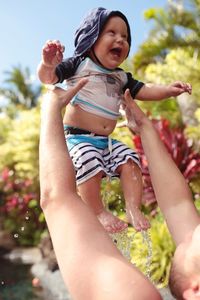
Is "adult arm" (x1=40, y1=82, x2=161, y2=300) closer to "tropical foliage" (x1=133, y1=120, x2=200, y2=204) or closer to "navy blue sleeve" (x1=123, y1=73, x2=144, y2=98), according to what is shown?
"navy blue sleeve" (x1=123, y1=73, x2=144, y2=98)

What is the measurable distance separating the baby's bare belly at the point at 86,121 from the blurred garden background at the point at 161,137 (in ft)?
16.1

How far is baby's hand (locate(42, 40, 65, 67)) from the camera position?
2283 mm

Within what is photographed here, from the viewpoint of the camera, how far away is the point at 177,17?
1517cm

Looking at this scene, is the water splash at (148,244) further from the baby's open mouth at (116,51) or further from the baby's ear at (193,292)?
the baby's ear at (193,292)

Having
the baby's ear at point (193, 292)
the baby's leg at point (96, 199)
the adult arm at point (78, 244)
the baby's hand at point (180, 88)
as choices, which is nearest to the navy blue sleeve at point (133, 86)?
the baby's hand at point (180, 88)

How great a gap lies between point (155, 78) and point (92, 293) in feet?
41.4

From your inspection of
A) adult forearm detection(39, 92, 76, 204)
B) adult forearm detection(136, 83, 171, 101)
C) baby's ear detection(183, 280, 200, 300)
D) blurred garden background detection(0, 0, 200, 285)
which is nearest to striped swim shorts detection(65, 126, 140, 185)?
adult forearm detection(136, 83, 171, 101)

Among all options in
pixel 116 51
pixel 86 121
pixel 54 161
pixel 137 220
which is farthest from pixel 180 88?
pixel 54 161

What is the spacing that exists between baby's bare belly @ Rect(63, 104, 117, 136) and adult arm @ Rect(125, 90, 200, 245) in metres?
0.35

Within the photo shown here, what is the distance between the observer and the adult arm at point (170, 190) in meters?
1.96

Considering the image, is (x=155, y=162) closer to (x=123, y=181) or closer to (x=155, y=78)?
(x=123, y=181)

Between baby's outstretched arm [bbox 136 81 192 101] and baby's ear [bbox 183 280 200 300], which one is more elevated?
baby's outstretched arm [bbox 136 81 192 101]

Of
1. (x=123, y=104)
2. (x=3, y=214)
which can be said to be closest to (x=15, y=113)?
(x=3, y=214)

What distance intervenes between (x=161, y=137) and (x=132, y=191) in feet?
24.4
